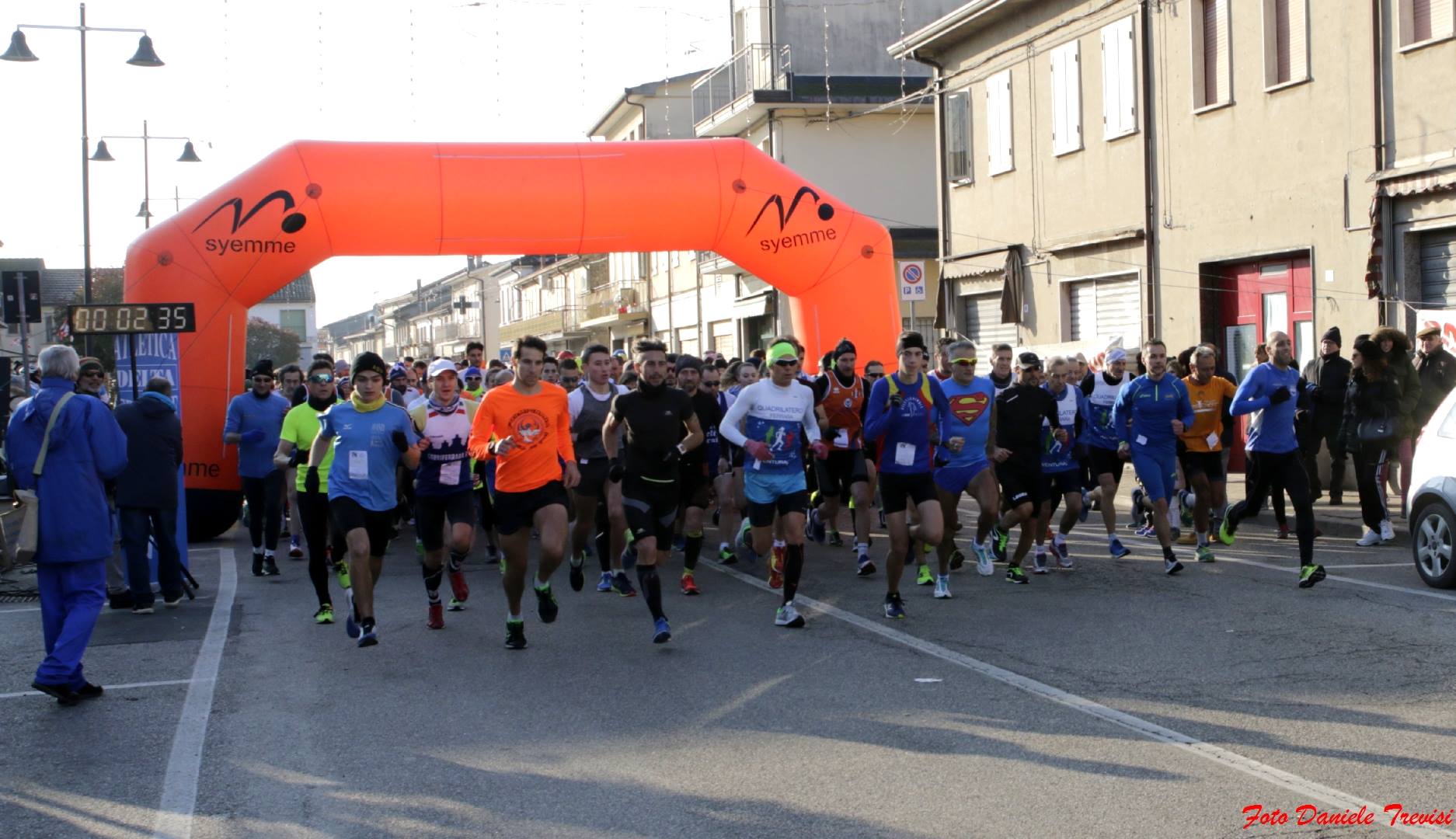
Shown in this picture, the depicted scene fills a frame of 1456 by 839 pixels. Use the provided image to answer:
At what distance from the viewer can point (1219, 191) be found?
1881cm

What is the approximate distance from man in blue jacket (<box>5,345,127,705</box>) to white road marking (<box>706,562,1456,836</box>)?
4439 millimetres

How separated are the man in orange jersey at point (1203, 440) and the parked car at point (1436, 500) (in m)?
1.62

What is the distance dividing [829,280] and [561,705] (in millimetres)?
10884

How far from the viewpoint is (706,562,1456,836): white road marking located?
529 centimetres

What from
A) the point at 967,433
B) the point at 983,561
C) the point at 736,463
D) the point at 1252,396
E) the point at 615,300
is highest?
the point at 615,300

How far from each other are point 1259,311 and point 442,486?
12.3m

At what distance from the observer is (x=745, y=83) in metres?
37.2

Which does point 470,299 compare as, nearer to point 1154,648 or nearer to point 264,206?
point 264,206

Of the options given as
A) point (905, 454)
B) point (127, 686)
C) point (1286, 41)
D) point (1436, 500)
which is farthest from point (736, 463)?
point (1286, 41)

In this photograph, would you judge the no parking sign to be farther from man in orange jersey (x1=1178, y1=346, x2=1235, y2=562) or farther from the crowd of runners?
man in orange jersey (x1=1178, y1=346, x2=1235, y2=562)

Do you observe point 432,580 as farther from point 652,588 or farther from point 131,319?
point 131,319

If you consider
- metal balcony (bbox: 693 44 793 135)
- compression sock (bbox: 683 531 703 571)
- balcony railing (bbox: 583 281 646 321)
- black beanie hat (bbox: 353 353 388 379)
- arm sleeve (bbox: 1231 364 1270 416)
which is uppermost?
metal balcony (bbox: 693 44 793 135)

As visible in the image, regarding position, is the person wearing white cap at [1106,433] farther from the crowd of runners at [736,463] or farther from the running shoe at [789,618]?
the running shoe at [789,618]

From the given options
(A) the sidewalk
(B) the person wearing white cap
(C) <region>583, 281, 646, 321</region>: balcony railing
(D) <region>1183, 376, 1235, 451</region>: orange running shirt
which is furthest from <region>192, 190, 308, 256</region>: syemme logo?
(C) <region>583, 281, 646, 321</region>: balcony railing
